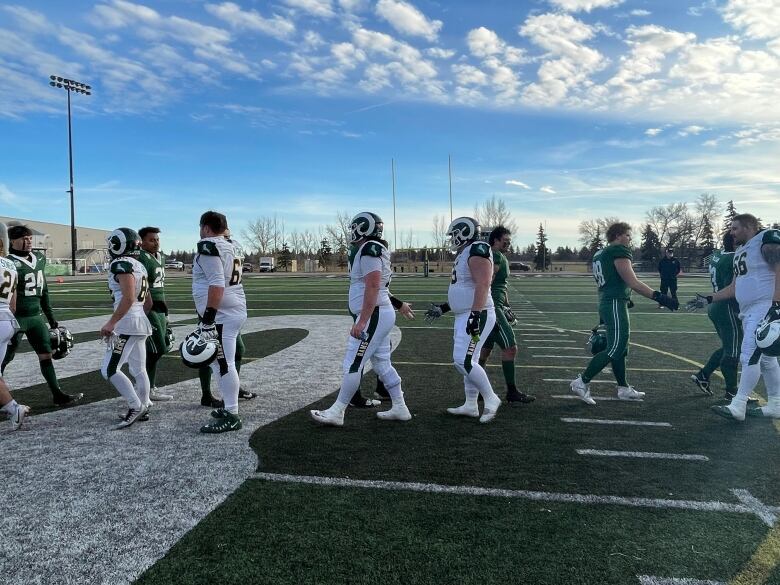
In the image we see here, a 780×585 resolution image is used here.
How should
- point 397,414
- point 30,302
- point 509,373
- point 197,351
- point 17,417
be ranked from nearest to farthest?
1. point 197,351
2. point 17,417
3. point 397,414
4. point 30,302
5. point 509,373

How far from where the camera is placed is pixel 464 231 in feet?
17.0

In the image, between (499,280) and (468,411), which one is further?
(499,280)

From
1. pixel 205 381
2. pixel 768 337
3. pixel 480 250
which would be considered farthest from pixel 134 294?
pixel 768 337

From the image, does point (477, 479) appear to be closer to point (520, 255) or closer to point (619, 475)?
point (619, 475)

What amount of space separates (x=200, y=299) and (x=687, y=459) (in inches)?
169

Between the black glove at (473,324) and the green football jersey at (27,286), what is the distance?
463cm

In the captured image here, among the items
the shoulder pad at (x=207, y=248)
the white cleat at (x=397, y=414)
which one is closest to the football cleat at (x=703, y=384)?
the white cleat at (x=397, y=414)

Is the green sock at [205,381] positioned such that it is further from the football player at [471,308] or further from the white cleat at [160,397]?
the football player at [471,308]

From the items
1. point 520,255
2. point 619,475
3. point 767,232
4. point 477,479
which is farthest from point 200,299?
point 520,255

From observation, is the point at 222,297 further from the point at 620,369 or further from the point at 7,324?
the point at 620,369

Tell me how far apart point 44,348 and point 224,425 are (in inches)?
100

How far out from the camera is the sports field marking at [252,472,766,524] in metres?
3.30

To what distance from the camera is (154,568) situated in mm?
2609

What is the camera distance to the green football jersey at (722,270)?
6074 millimetres
